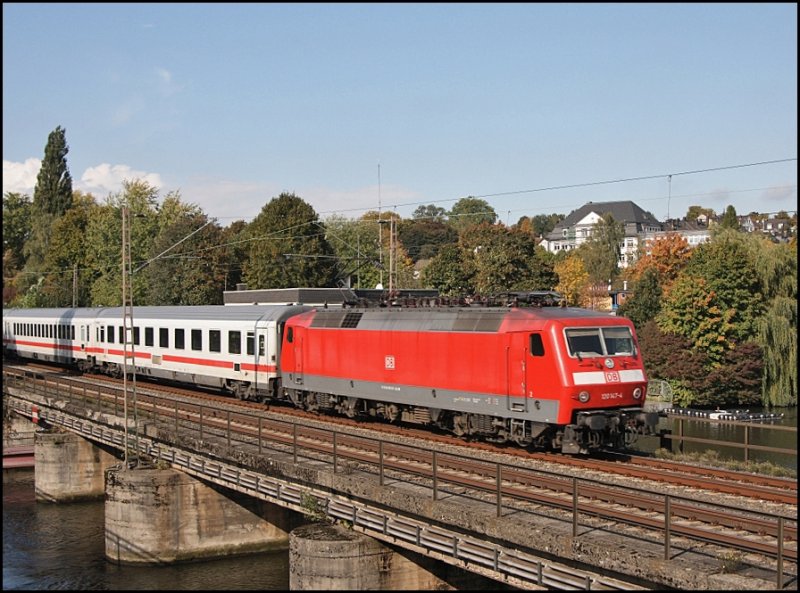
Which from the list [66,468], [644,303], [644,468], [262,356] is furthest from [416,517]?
[644,303]

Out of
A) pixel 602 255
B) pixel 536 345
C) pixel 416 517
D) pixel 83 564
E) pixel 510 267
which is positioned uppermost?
pixel 602 255

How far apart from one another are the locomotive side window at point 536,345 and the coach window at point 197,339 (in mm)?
19625

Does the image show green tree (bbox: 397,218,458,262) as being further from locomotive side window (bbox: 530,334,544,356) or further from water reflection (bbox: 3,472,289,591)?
locomotive side window (bbox: 530,334,544,356)

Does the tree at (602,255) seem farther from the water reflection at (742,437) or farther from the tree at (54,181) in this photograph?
the tree at (54,181)

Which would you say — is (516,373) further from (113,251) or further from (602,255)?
(602,255)

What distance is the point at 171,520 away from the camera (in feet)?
87.9

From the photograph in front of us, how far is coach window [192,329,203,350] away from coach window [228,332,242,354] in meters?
2.61

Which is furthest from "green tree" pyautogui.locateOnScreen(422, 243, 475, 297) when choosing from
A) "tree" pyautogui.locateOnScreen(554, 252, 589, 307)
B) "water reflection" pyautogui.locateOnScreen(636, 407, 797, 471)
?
"tree" pyautogui.locateOnScreen(554, 252, 589, 307)

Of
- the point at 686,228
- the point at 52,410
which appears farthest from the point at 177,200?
the point at 686,228

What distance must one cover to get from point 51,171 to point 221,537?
336ft

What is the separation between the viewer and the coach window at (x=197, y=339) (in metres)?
38.8

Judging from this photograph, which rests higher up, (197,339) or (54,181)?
(54,181)

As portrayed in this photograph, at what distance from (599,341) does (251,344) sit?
1627cm

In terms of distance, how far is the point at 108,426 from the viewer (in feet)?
105
